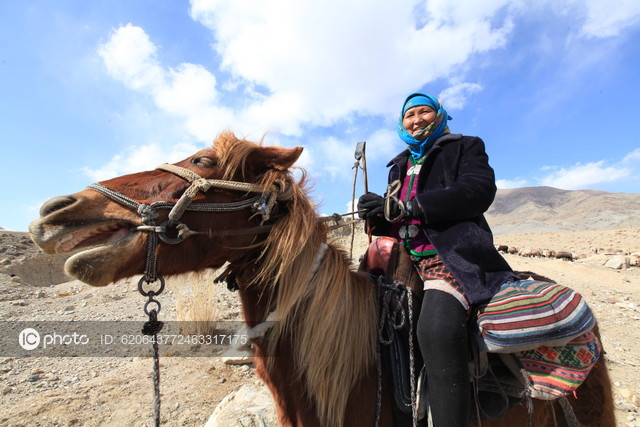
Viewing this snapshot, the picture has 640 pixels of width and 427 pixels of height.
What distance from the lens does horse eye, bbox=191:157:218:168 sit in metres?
1.82

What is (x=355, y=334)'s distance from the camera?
6.01 feet

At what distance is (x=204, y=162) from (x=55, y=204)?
2.24 ft

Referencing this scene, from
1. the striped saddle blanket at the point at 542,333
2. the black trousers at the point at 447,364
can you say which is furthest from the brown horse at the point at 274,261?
the striped saddle blanket at the point at 542,333

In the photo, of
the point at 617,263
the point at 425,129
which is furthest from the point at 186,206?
the point at 617,263

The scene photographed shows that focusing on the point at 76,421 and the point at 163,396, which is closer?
the point at 76,421

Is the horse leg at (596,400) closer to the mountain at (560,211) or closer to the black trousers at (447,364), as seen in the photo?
the black trousers at (447,364)

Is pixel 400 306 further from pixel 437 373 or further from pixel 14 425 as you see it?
pixel 14 425

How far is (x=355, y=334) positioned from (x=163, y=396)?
158 inches

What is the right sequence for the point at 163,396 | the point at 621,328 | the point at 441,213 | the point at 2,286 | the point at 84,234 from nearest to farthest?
the point at 84,234 → the point at 441,213 → the point at 163,396 → the point at 621,328 → the point at 2,286

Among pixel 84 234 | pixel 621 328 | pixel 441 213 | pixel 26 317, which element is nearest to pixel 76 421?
pixel 84 234

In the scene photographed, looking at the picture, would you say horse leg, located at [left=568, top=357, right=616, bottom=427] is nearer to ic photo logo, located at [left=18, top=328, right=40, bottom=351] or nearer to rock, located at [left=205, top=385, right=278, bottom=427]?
rock, located at [left=205, top=385, right=278, bottom=427]

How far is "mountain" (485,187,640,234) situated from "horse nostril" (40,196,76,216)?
4063 cm

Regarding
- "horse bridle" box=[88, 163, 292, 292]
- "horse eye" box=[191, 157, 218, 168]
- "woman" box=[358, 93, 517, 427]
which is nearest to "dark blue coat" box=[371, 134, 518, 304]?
"woman" box=[358, 93, 517, 427]

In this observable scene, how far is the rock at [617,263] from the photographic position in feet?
39.6
